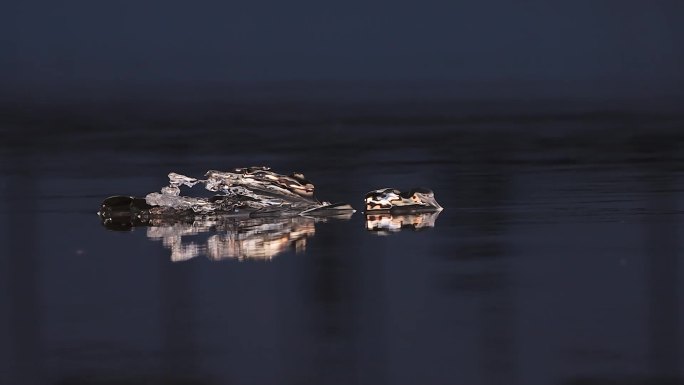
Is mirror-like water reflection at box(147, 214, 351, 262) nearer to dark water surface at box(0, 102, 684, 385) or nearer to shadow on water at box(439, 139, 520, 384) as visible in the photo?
dark water surface at box(0, 102, 684, 385)

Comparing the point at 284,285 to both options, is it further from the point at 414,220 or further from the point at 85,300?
the point at 414,220

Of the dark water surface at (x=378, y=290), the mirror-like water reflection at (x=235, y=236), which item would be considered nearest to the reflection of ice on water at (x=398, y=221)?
the dark water surface at (x=378, y=290)

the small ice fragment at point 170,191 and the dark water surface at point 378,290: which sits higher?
the small ice fragment at point 170,191

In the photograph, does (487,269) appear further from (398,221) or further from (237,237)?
(398,221)

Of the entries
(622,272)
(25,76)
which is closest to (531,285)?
(622,272)

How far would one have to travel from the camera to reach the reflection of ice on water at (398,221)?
12328 mm

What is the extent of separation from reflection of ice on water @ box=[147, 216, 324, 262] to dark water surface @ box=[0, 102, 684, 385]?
11 cm

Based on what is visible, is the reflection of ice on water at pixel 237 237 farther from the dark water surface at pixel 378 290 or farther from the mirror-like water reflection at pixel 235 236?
the dark water surface at pixel 378 290

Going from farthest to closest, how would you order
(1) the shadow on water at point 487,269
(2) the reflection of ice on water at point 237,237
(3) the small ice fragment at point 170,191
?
(3) the small ice fragment at point 170,191
(2) the reflection of ice on water at point 237,237
(1) the shadow on water at point 487,269

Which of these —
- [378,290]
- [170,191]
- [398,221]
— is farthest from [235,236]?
[378,290]

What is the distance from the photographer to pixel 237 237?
39.3 ft

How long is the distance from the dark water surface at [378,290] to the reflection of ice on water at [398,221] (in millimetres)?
111

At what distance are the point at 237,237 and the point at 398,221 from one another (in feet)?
4.47

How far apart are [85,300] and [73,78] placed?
7520 cm
